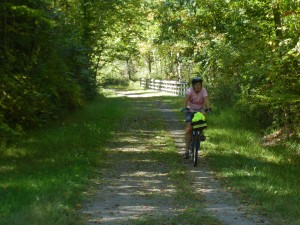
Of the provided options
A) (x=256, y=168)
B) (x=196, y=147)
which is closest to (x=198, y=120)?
(x=196, y=147)

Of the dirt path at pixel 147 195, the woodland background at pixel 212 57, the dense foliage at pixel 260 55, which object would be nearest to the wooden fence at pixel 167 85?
the woodland background at pixel 212 57

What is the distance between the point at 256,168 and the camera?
9625mm

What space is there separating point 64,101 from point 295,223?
1283cm

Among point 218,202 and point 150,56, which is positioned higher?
point 150,56

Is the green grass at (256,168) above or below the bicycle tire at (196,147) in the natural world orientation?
below

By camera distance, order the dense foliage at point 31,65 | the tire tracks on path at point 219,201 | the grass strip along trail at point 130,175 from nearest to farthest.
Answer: the tire tracks on path at point 219,201 < the grass strip along trail at point 130,175 < the dense foliage at point 31,65

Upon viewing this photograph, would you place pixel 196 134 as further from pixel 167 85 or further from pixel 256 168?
pixel 167 85

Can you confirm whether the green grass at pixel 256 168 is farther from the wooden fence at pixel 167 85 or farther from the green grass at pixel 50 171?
the wooden fence at pixel 167 85

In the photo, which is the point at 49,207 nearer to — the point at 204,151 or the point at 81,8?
the point at 204,151

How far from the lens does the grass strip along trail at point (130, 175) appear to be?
6.35 m

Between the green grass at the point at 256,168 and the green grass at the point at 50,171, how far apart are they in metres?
2.79

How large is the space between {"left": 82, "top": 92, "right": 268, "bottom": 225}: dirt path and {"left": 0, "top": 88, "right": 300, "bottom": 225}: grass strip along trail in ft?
0.05

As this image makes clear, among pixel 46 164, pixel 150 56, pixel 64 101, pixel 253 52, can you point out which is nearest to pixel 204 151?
pixel 253 52

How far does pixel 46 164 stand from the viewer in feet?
31.8
